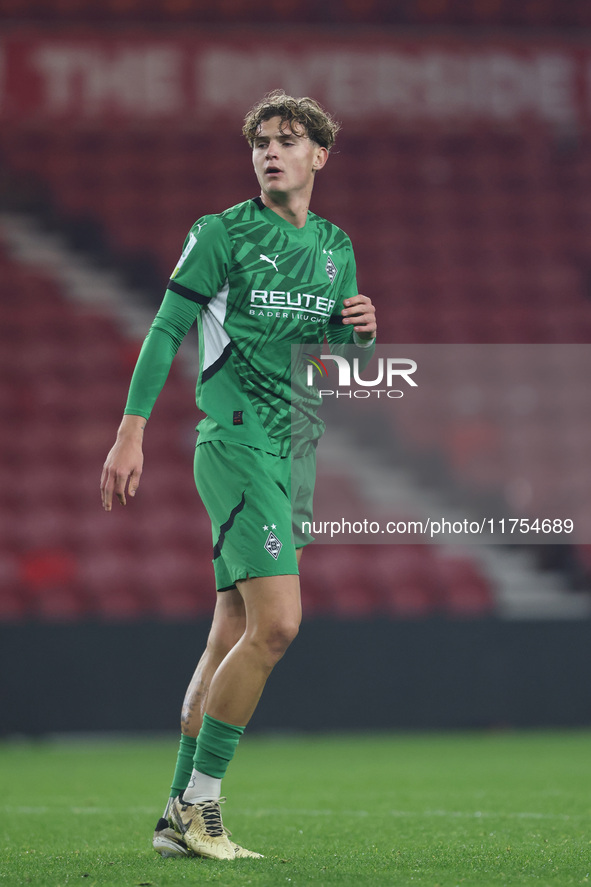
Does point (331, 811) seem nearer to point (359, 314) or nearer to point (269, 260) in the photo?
point (359, 314)

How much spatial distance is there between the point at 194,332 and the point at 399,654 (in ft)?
13.1

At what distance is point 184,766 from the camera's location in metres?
3.05

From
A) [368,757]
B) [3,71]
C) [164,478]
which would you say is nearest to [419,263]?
[164,478]

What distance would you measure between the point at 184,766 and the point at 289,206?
1598mm

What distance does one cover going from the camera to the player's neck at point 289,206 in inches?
122

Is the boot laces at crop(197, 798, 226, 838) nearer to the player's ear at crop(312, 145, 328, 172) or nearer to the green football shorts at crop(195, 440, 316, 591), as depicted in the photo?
the green football shorts at crop(195, 440, 316, 591)

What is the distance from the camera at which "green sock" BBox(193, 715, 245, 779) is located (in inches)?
112

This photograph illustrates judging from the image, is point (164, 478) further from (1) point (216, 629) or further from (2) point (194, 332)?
(1) point (216, 629)

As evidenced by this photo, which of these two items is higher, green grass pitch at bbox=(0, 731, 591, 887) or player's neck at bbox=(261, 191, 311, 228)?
player's neck at bbox=(261, 191, 311, 228)

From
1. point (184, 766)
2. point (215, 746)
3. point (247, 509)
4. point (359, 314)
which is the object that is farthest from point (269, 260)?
point (184, 766)

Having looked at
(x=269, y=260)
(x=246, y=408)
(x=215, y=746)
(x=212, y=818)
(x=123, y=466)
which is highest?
(x=269, y=260)

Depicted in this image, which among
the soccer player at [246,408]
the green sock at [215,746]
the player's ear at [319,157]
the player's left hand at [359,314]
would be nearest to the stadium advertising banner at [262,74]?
the player's ear at [319,157]

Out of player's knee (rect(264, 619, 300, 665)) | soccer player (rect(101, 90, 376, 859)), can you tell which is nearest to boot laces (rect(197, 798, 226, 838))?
soccer player (rect(101, 90, 376, 859))

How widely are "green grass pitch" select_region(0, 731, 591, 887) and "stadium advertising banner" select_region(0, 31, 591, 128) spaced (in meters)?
5.63
